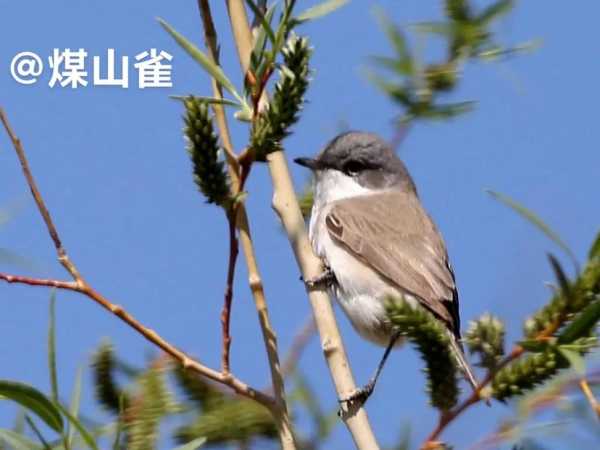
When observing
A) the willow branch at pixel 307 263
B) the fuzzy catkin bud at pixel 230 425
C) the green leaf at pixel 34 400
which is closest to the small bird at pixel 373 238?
the willow branch at pixel 307 263

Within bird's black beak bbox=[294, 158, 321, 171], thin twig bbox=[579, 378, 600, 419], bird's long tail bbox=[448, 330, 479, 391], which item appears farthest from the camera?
bird's black beak bbox=[294, 158, 321, 171]

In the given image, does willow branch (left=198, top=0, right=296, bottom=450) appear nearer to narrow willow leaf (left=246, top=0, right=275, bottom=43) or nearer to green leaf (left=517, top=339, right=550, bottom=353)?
narrow willow leaf (left=246, top=0, right=275, bottom=43)

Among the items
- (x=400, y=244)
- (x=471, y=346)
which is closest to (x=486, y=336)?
(x=471, y=346)

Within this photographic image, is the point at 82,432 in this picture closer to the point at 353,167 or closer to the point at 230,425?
the point at 230,425

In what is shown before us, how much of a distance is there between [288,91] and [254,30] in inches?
16.6

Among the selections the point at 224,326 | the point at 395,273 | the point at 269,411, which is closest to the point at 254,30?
the point at 224,326

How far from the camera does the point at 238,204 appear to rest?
1.83m

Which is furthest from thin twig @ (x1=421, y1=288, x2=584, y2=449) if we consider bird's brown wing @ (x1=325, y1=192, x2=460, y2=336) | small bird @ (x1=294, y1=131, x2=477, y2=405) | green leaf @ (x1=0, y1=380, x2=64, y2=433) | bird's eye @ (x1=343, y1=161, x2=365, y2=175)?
bird's eye @ (x1=343, y1=161, x2=365, y2=175)

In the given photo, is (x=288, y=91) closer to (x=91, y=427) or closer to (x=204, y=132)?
(x=204, y=132)

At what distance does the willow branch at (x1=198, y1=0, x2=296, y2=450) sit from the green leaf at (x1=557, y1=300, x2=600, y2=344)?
1.86ft

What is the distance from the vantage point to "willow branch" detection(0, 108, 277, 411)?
1779 mm

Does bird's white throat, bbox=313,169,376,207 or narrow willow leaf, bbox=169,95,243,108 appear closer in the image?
narrow willow leaf, bbox=169,95,243,108

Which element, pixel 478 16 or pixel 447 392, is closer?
pixel 447 392

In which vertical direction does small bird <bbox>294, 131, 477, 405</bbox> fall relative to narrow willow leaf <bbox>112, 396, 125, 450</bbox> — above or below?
above
